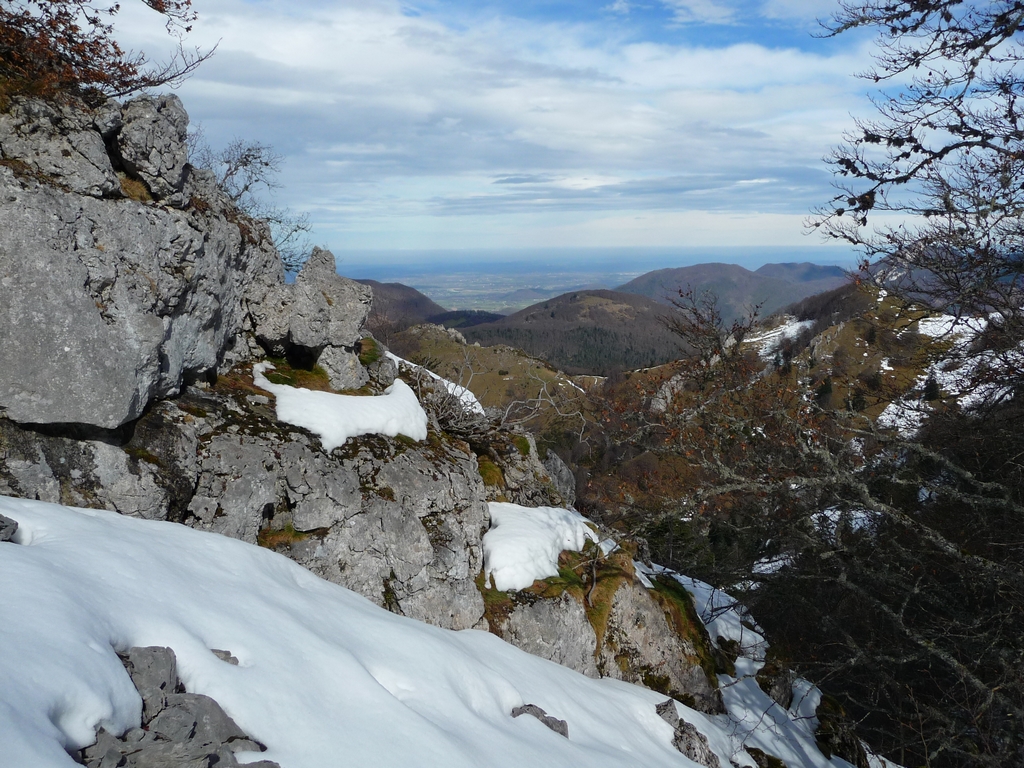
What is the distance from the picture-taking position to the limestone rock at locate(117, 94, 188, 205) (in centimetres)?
855

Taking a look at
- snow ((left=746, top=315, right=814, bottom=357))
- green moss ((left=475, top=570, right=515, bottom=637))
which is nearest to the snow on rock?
green moss ((left=475, top=570, right=515, bottom=637))

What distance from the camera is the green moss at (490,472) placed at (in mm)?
13570

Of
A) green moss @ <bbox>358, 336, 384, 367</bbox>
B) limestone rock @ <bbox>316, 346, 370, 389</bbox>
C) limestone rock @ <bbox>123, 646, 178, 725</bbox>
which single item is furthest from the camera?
green moss @ <bbox>358, 336, 384, 367</bbox>

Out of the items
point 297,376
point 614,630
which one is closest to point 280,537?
point 297,376

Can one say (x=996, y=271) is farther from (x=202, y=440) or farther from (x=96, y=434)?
(x=96, y=434)

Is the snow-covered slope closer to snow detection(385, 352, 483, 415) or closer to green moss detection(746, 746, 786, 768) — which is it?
green moss detection(746, 746, 786, 768)

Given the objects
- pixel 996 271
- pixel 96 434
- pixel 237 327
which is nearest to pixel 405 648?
pixel 96 434

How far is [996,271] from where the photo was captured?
9828mm

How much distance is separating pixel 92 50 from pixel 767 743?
687 inches

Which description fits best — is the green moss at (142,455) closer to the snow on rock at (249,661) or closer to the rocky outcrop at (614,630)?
the snow on rock at (249,661)

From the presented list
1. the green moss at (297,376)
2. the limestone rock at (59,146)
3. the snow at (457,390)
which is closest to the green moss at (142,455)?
the green moss at (297,376)

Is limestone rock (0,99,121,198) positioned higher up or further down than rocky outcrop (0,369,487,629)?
higher up

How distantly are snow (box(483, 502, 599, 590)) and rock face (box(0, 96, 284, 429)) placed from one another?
628 centimetres

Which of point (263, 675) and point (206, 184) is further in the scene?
point (206, 184)
